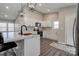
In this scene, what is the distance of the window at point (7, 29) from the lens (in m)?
1.19

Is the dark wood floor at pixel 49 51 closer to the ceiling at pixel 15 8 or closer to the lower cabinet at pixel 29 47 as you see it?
the lower cabinet at pixel 29 47

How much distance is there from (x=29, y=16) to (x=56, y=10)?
493 mm

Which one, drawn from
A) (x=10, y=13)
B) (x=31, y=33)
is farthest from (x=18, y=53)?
(x=10, y=13)

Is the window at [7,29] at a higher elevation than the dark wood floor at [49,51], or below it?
higher

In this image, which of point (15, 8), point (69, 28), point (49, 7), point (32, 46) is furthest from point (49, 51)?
point (15, 8)

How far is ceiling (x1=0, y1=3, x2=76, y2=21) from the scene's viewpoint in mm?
1206

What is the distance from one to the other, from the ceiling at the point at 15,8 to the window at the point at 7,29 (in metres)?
0.10

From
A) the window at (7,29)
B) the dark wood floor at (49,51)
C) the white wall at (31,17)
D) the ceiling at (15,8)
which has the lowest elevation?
the dark wood floor at (49,51)

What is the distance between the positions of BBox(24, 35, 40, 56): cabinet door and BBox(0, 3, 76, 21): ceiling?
1.62 ft

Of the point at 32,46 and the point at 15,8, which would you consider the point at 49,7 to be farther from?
the point at 32,46

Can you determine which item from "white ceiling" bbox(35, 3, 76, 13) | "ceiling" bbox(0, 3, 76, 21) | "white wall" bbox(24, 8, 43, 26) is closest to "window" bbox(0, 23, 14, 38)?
"ceiling" bbox(0, 3, 76, 21)

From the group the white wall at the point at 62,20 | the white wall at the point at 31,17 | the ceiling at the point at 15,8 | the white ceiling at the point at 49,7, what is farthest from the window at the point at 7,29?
the white wall at the point at 62,20

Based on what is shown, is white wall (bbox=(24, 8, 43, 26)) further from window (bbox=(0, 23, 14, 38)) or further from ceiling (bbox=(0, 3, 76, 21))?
window (bbox=(0, 23, 14, 38))

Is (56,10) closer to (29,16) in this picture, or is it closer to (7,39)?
(29,16)
